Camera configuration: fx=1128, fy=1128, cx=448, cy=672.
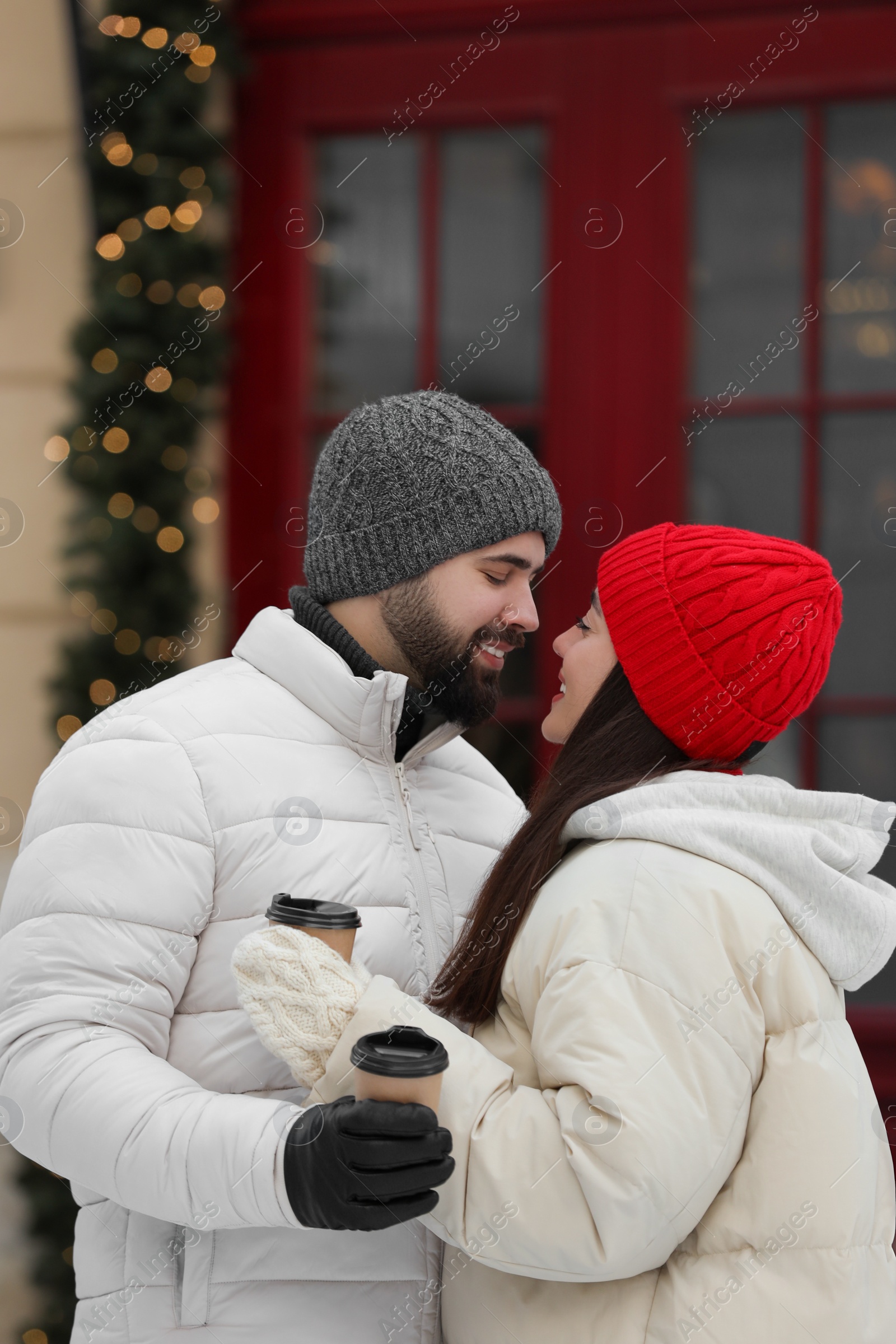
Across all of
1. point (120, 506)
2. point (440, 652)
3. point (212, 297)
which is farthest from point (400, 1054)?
point (212, 297)

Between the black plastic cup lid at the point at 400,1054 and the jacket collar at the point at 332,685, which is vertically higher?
the jacket collar at the point at 332,685

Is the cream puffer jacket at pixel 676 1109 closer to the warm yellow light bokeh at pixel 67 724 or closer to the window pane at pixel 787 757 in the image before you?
the window pane at pixel 787 757

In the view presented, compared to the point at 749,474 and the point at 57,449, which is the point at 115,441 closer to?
the point at 57,449

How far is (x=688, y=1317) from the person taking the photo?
1.14 metres

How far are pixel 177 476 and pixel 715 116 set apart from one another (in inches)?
64.0

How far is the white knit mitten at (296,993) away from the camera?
45.4 inches

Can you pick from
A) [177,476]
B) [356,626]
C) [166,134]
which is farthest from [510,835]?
[166,134]

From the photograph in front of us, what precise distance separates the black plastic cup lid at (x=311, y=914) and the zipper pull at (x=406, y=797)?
31 centimetres

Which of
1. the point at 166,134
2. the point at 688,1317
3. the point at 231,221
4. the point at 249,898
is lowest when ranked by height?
the point at 688,1317

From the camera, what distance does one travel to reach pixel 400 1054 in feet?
3.41

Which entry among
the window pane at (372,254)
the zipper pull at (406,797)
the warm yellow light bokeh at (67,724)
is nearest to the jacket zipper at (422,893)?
the zipper pull at (406,797)

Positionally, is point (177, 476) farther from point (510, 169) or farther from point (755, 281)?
point (755, 281)

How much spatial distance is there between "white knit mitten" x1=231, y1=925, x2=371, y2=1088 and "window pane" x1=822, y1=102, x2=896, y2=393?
2220 millimetres

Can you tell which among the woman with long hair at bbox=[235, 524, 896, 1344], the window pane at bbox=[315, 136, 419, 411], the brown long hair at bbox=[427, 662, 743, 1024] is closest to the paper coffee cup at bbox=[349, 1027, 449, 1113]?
the woman with long hair at bbox=[235, 524, 896, 1344]
